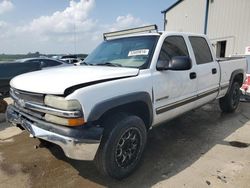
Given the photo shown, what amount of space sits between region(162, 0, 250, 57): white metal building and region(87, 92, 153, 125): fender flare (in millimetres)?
12069

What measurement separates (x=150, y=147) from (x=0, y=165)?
233 centimetres

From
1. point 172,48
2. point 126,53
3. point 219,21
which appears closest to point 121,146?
point 126,53

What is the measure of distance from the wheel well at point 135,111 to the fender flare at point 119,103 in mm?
47

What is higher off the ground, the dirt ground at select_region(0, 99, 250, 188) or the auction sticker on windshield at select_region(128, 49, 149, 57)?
the auction sticker on windshield at select_region(128, 49, 149, 57)

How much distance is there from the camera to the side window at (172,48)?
3.59m

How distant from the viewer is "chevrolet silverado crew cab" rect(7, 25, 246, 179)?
2.50m

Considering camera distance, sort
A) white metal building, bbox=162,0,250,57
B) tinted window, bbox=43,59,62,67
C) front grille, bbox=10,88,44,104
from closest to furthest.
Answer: front grille, bbox=10,88,44,104, tinted window, bbox=43,59,62,67, white metal building, bbox=162,0,250,57

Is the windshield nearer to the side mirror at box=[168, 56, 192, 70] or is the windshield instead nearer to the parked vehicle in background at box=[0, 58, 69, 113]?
the side mirror at box=[168, 56, 192, 70]

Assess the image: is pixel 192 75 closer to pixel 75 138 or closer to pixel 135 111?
pixel 135 111

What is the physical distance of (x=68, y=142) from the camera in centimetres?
247

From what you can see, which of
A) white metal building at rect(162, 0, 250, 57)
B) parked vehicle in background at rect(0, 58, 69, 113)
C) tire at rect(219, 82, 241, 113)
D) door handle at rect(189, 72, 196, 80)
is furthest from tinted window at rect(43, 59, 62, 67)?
white metal building at rect(162, 0, 250, 57)

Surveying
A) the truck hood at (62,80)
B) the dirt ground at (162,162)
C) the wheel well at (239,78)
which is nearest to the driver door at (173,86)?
the truck hood at (62,80)

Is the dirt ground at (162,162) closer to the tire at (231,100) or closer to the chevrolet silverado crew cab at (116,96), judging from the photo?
the chevrolet silverado crew cab at (116,96)

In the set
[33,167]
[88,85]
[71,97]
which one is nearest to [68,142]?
[71,97]
